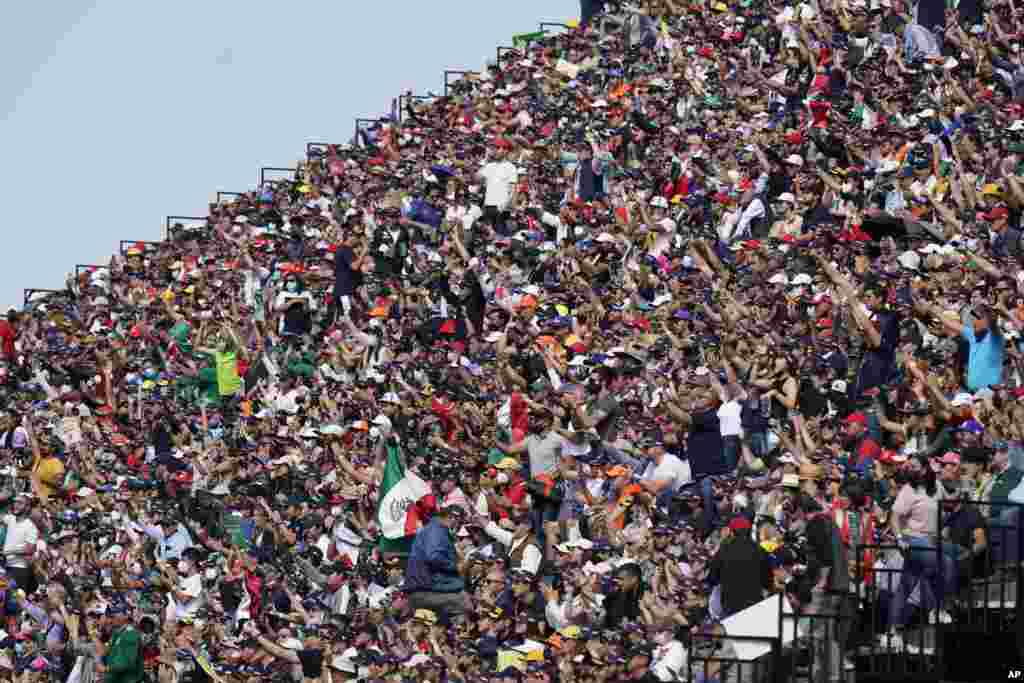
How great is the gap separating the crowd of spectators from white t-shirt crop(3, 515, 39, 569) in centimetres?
8

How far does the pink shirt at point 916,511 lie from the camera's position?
71.7 ft

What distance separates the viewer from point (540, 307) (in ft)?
112

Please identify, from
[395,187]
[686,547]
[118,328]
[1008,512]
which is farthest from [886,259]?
[118,328]

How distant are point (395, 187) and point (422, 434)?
39.2 feet

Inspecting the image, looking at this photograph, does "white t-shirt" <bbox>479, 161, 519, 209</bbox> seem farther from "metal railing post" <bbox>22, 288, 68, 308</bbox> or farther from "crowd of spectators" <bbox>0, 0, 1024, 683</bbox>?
"metal railing post" <bbox>22, 288, 68, 308</bbox>

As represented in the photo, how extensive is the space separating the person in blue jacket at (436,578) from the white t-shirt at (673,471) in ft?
6.75

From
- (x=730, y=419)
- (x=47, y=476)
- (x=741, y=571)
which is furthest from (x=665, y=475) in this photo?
(x=47, y=476)

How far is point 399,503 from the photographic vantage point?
29812 mm

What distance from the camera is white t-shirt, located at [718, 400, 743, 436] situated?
26766mm

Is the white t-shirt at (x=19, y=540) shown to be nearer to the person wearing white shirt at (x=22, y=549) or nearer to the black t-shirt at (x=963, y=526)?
the person wearing white shirt at (x=22, y=549)

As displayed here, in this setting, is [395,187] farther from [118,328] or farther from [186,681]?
[186,681]

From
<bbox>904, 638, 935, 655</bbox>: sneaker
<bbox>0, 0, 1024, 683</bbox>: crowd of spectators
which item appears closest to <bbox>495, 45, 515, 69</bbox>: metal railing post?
<bbox>0, 0, 1024, 683</bbox>: crowd of spectators

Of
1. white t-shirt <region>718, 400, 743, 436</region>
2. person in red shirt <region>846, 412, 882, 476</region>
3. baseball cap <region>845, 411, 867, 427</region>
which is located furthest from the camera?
white t-shirt <region>718, 400, 743, 436</region>

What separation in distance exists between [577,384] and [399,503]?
2136mm
